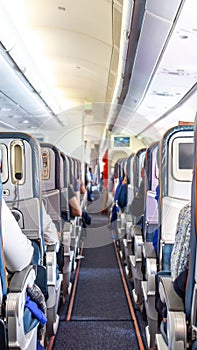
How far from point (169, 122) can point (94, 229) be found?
128 inches

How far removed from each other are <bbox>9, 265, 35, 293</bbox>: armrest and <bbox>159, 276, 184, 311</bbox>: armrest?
698 mm

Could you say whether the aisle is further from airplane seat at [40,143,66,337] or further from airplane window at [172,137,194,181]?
airplane window at [172,137,194,181]

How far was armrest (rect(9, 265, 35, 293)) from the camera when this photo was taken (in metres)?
1.88

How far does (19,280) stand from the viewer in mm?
1955

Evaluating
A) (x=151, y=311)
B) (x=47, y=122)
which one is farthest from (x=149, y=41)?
(x=47, y=122)

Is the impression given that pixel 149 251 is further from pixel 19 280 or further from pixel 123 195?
pixel 123 195

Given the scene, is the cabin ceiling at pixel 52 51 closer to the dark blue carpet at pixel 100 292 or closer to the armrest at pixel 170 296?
the dark blue carpet at pixel 100 292

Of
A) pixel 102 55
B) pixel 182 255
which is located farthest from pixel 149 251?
pixel 102 55

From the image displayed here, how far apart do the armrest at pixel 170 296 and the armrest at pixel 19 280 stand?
70 centimetres

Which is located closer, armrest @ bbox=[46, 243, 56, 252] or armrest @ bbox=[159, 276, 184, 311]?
armrest @ bbox=[159, 276, 184, 311]

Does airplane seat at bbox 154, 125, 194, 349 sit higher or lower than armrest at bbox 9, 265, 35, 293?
higher

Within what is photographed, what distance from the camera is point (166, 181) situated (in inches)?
104

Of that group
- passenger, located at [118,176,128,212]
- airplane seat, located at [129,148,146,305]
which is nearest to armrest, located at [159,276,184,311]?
airplane seat, located at [129,148,146,305]

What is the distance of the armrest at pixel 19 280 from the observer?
6.17 feet
